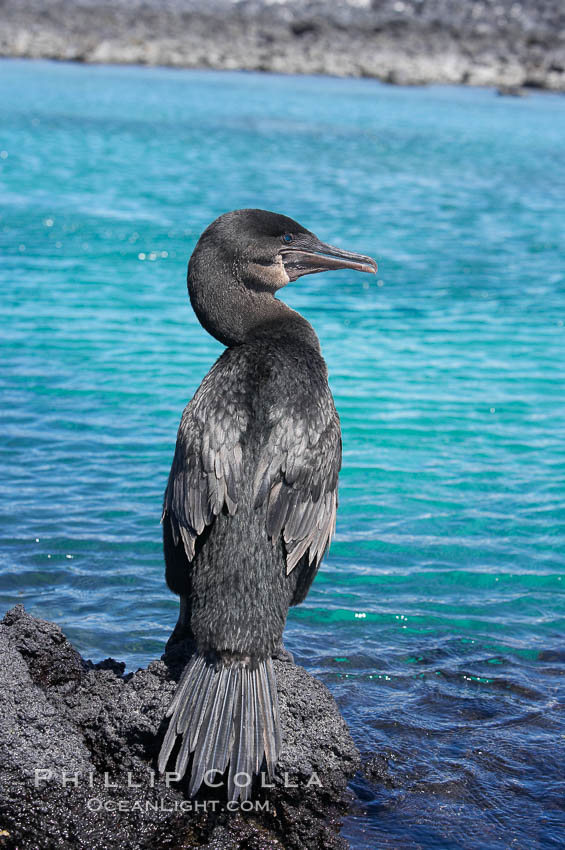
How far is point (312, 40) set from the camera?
2003 inches

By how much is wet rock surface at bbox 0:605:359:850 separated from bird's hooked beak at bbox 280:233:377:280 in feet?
4.93

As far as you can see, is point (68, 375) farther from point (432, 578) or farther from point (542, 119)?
point (542, 119)

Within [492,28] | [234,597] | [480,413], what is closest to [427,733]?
[234,597]

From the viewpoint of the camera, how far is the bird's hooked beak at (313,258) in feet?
11.9

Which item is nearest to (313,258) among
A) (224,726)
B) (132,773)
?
(224,726)

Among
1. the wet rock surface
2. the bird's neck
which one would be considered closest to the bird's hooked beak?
the bird's neck

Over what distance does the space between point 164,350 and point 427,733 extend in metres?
5.93

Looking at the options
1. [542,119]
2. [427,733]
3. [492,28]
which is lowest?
[427,733]

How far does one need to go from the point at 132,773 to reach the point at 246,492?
96 centimetres

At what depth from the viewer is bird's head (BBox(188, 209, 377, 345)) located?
349cm

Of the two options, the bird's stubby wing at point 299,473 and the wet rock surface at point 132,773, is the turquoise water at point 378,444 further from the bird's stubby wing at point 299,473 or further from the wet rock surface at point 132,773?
the bird's stubby wing at point 299,473

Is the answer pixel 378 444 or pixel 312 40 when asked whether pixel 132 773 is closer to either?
pixel 378 444

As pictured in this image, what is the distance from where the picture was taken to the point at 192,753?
2873mm

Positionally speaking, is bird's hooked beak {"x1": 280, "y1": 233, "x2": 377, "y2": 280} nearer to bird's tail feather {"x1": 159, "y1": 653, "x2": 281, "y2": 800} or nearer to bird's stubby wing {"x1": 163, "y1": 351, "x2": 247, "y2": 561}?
bird's stubby wing {"x1": 163, "y1": 351, "x2": 247, "y2": 561}
